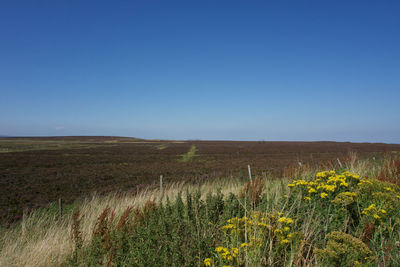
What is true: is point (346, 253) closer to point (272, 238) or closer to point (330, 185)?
point (272, 238)

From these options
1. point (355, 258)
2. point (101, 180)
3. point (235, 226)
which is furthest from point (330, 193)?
point (101, 180)

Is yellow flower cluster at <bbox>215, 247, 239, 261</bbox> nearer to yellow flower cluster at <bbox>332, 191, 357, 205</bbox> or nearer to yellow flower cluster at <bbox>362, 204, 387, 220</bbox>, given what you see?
yellow flower cluster at <bbox>332, 191, 357, 205</bbox>

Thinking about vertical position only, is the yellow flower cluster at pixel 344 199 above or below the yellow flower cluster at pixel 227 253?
above

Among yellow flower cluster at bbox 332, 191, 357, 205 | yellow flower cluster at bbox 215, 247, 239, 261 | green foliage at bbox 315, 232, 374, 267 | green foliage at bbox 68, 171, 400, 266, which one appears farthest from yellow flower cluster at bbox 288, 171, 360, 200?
yellow flower cluster at bbox 215, 247, 239, 261

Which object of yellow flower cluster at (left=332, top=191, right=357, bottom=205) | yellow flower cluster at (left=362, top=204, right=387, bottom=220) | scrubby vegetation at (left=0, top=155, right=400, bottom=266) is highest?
yellow flower cluster at (left=332, top=191, right=357, bottom=205)

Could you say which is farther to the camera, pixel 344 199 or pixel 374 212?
pixel 344 199

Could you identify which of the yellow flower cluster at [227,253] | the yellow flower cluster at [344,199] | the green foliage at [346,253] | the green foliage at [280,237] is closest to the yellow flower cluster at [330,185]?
the green foliage at [280,237]

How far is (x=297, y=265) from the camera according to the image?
2.83 metres

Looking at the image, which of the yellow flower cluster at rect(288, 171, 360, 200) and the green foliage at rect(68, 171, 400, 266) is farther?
the yellow flower cluster at rect(288, 171, 360, 200)

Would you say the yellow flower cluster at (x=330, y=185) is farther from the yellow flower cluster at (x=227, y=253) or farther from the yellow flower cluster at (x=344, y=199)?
the yellow flower cluster at (x=227, y=253)

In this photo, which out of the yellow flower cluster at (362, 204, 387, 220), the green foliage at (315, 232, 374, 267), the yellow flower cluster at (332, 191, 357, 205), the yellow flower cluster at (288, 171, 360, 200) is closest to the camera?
the green foliage at (315, 232, 374, 267)

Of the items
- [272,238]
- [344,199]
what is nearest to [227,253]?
[272,238]

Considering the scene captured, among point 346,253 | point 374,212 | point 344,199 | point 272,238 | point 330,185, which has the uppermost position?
point 330,185

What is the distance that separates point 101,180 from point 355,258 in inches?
828
